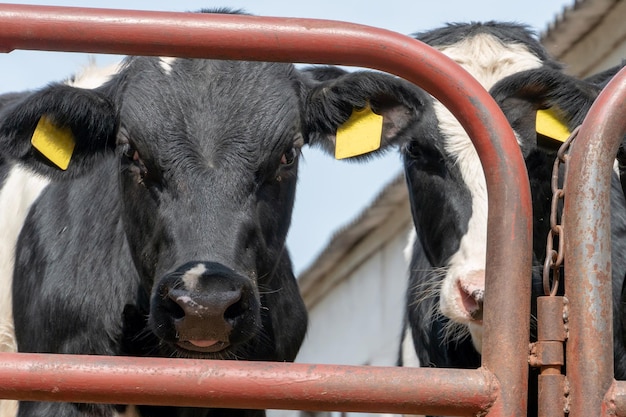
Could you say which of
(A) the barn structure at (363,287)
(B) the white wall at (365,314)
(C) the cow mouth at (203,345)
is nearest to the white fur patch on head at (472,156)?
(C) the cow mouth at (203,345)

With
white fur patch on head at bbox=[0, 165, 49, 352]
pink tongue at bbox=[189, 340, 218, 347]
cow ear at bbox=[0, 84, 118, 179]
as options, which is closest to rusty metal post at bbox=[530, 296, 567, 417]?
pink tongue at bbox=[189, 340, 218, 347]

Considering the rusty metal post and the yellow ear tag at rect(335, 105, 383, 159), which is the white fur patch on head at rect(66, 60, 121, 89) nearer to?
the yellow ear tag at rect(335, 105, 383, 159)

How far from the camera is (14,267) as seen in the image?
4.58 metres

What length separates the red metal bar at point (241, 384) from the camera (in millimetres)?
2164

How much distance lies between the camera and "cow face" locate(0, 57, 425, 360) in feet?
11.2

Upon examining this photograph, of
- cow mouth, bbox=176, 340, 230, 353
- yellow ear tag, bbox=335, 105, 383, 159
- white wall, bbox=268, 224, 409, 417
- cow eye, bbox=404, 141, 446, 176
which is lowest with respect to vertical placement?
white wall, bbox=268, 224, 409, 417

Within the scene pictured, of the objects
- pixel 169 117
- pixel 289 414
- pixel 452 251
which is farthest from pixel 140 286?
pixel 289 414

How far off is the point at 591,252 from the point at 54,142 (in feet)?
7.13

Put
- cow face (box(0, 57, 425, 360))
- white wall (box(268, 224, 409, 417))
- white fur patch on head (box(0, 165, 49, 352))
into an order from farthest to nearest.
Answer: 1. white wall (box(268, 224, 409, 417))
2. white fur patch on head (box(0, 165, 49, 352))
3. cow face (box(0, 57, 425, 360))

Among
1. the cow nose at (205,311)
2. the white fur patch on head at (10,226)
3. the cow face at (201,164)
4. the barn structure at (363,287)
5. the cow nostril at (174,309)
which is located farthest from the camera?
the barn structure at (363,287)

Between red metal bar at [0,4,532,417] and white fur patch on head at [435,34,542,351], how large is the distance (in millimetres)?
1117

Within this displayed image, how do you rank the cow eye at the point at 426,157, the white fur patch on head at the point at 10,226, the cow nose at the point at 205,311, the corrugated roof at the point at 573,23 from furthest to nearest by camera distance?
the corrugated roof at the point at 573,23, the cow eye at the point at 426,157, the white fur patch on head at the point at 10,226, the cow nose at the point at 205,311

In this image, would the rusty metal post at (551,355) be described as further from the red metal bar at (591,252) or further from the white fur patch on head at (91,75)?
the white fur patch on head at (91,75)

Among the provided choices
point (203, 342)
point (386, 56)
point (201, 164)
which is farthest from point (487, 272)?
point (201, 164)
